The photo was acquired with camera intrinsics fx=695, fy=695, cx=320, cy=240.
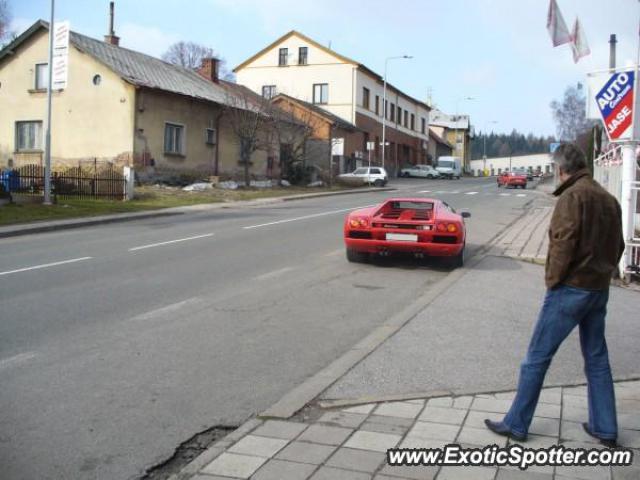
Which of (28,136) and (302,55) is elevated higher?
(302,55)

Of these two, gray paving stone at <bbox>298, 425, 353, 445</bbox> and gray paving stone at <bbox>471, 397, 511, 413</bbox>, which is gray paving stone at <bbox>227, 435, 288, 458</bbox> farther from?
gray paving stone at <bbox>471, 397, 511, 413</bbox>

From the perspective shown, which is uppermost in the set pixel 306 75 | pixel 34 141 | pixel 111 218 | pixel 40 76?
pixel 306 75

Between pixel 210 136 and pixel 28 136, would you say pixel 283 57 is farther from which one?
pixel 28 136

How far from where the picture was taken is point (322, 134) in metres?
51.4

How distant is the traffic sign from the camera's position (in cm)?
996

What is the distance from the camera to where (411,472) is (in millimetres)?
3672

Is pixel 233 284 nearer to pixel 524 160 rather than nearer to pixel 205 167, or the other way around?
pixel 205 167

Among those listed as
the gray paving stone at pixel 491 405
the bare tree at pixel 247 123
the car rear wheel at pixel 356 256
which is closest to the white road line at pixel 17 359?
the gray paving stone at pixel 491 405

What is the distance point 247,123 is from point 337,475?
32936mm

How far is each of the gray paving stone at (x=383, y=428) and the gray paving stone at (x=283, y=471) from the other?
2.06ft

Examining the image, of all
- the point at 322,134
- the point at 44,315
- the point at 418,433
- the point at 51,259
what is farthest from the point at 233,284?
the point at 322,134

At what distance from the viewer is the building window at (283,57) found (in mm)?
59531

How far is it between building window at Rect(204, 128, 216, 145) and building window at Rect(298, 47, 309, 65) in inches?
1000

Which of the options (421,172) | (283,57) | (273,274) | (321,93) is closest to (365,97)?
(321,93)
